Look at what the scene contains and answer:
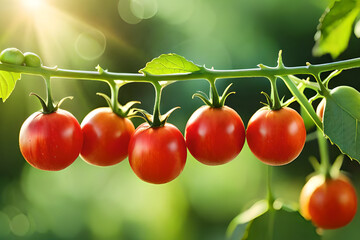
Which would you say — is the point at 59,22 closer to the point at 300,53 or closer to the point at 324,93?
the point at 300,53

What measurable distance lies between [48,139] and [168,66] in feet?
0.60

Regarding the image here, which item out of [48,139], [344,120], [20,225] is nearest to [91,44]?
[20,225]

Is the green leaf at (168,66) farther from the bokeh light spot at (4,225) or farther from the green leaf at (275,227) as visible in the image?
the bokeh light spot at (4,225)

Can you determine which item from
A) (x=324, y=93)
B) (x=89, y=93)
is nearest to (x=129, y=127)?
(x=324, y=93)

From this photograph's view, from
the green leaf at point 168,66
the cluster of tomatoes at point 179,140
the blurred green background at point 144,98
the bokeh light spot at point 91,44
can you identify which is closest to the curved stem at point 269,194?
the cluster of tomatoes at point 179,140

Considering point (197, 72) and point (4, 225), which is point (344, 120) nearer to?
point (197, 72)

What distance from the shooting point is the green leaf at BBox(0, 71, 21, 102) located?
1.91 feet

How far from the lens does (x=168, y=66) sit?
571mm

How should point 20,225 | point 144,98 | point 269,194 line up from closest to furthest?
point 269,194, point 144,98, point 20,225

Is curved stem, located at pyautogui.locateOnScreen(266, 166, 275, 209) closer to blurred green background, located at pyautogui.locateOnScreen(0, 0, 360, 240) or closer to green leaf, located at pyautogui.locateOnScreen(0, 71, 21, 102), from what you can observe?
green leaf, located at pyautogui.locateOnScreen(0, 71, 21, 102)

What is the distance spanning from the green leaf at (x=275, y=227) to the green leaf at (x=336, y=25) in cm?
30

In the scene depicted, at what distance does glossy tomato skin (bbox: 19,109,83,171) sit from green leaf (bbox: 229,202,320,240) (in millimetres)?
384

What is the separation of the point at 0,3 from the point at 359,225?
1.79 meters

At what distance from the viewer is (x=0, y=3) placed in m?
2.11
